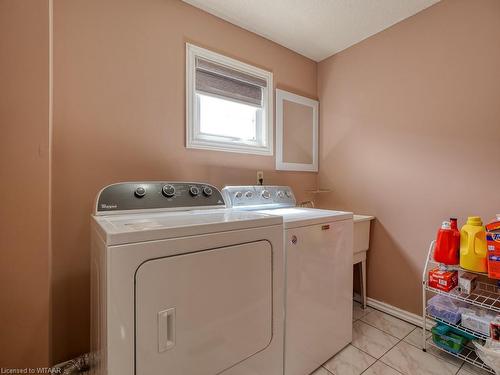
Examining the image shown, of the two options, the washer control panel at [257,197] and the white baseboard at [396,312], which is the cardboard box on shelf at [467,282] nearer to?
the white baseboard at [396,312]

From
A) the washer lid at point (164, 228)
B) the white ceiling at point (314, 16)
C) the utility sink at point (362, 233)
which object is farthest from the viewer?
the utility sink at point (362, 233)

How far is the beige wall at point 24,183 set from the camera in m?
1.12

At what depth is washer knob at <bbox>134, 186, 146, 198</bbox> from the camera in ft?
4.37

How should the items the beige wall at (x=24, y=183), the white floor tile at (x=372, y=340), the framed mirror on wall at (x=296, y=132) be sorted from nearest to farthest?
the beige wall at (x=24, y=183) → the white floor tile at (x=372, y=340) → the framed mirror on wall at (x=296, y=132)

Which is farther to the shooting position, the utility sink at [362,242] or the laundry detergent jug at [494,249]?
the utility sink at [362,242]

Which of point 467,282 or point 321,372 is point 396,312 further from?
point 321,372

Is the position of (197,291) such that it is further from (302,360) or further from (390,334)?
(390,334)

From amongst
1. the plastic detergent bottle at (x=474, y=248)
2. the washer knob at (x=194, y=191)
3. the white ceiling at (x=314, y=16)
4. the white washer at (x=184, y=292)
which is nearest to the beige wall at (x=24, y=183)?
the white washer at (x=184, y=292)

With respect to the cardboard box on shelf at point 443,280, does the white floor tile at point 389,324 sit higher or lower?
lower

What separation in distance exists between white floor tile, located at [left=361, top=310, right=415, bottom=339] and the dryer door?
1247mm

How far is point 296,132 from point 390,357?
1991 millimetres

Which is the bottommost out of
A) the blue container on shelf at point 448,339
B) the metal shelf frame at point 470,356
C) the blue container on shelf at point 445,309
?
the metal shelf frame at point 470,356

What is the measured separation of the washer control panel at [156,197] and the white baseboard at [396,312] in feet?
5.57

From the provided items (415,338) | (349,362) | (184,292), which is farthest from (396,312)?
(184,292)
